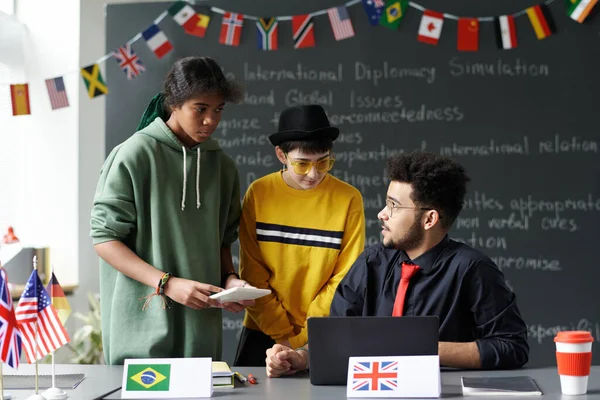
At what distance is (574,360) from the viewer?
5.55 feet

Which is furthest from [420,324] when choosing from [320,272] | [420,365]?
[320,272]

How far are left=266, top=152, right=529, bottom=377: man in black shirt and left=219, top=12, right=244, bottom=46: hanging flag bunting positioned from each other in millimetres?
Answer: 1924

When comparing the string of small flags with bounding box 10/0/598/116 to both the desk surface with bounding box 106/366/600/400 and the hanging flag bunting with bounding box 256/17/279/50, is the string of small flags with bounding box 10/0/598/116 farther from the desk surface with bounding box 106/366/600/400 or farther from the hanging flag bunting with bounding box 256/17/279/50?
the desk surface with bounding box 106/366/600/400

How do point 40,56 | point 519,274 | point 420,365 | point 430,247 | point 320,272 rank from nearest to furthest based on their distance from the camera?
point 420,365 → point 430,247 → point 320,272 → point 519,274 → point 40,56

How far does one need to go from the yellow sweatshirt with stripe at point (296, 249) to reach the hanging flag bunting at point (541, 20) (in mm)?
1835

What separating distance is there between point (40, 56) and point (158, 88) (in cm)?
74

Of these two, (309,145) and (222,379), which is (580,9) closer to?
(309,145)

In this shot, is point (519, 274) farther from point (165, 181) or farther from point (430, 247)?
point (165, 181)

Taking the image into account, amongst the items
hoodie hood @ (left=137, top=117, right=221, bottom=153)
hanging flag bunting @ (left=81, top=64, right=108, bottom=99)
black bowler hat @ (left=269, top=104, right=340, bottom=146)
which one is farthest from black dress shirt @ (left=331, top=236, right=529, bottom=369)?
hanging flag bunting @ (left=81, top=64, right=108, bottom=99)

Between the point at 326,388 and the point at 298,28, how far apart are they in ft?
8.26

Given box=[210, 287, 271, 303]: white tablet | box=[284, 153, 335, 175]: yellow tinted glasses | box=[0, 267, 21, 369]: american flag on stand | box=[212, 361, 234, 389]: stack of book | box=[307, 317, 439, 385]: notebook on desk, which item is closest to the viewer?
box=[0, 267, 21, 369]: american flag on stand

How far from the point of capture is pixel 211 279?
2352mm

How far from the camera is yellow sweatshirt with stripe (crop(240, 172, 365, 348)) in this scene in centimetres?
247

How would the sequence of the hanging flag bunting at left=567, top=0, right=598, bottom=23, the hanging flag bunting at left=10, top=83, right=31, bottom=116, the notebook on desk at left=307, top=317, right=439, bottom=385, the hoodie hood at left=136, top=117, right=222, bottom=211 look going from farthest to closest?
the hanging flag bunting at left=10, top=83, right=31, bottom=116, the hanging flag bunting at left=567, top=0, right=598, bottom=23, the hoodie hood at left=136, top=117, right=222, bottom=211, the notebook on desk at left=307, top=317, right=439, bottom=385
